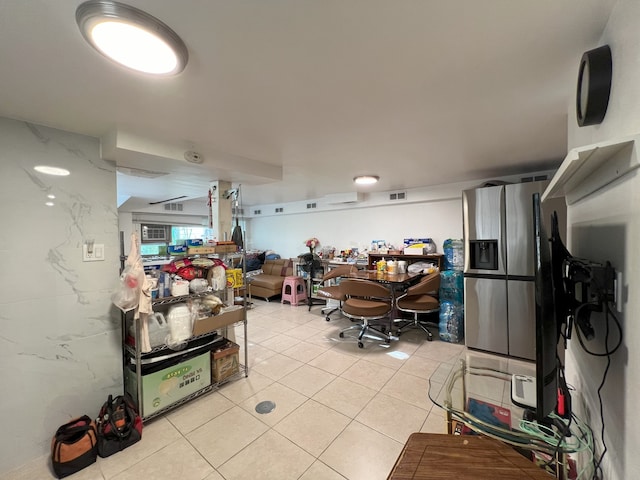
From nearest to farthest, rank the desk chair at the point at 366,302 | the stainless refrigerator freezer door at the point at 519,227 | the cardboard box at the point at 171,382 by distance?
the cardboard box at the point at 171,382 < the stainless refrigerator freezer door at the point at 519,227 < the desk chair at the point at 366,302

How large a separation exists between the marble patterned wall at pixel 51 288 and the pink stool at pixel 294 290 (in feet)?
11.6

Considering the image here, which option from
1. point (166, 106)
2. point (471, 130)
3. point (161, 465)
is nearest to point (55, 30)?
point (166, 106)

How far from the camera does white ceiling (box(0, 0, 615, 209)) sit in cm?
94

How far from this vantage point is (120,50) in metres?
1.06

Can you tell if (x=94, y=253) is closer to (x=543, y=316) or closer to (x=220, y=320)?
(x=220, y=320)

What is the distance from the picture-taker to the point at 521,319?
2895 millimetres

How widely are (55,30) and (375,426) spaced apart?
2.84m

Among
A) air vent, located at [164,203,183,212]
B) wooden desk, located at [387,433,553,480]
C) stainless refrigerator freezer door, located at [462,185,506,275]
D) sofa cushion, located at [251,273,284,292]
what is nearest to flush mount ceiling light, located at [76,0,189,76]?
wooden desk, located at [387,433,553,480]

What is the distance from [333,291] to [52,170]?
11.2 feet

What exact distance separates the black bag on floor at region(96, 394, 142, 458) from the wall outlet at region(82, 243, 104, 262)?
41.4 inches

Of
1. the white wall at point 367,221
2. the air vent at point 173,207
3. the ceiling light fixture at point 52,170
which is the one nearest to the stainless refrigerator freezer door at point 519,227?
the white wall at point 367,221

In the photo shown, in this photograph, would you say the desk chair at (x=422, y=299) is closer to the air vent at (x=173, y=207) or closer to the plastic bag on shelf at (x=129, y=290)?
the plastic bag on shelf at (x=129, y=290)

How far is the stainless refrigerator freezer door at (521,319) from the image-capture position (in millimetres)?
2857

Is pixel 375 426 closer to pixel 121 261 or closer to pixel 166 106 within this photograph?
pixel 121 261
